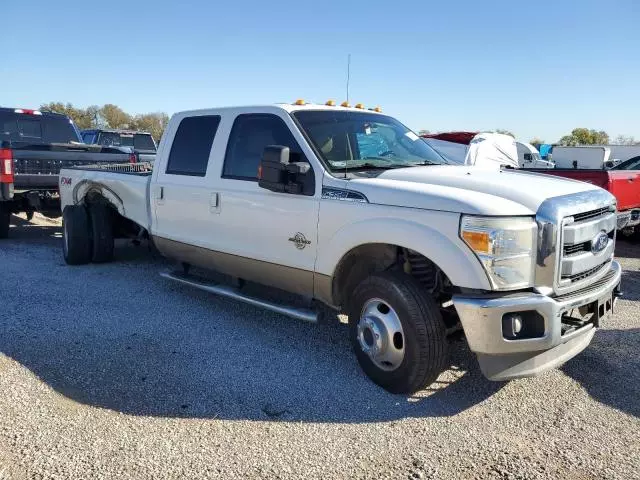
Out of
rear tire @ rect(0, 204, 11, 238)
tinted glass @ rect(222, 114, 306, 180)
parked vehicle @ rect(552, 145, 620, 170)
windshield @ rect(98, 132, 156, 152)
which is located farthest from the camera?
parked vehicle @ rect(552, 145, 620, 170)

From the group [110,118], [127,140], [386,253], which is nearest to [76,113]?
[110,118]

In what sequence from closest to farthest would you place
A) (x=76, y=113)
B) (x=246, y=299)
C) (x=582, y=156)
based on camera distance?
(x=246, y=299) → (x=582, y=156) → (x=76, y=113)

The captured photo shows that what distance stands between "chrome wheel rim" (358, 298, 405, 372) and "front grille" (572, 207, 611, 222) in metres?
1.31

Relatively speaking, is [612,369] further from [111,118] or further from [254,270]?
[111,118]

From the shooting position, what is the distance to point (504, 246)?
3338 millimetres

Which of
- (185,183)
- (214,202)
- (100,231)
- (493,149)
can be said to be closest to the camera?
(214,202)

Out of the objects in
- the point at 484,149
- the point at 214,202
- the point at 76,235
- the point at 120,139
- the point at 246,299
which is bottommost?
the point at 246,299

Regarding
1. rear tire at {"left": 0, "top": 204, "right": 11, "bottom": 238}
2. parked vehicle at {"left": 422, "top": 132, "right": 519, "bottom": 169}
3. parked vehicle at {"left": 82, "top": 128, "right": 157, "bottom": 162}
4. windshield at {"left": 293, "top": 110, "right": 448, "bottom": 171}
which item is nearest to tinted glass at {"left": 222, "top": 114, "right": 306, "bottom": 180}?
windshield at {"left": 293, "top": 110, "right": 448, "bottom": 171}

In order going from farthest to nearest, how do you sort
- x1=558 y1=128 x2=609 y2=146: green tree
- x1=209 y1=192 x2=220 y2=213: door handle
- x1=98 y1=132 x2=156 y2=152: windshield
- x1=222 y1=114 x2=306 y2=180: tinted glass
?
x1=558 y1=128 x2=609 y2=146: green tree < x1=98 y1=132 x2=156 y2=152: windshield < x1=209 y1=192 x2=220 y2=213: door handle < x1=222 y1=114 x2=306 y2=180: tinted glass

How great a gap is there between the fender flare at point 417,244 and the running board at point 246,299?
0.44 metres

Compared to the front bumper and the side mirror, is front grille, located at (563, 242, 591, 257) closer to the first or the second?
the front bumper

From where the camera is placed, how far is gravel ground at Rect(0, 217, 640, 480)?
307cm

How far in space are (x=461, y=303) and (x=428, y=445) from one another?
846 mm

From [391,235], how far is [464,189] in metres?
0.57
